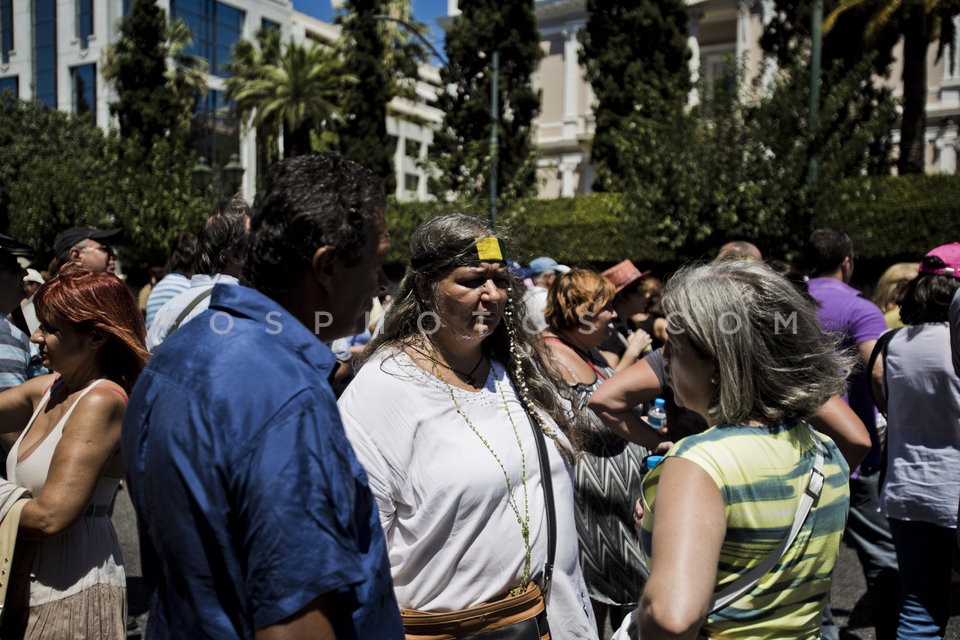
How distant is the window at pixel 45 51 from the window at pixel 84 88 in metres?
1.20

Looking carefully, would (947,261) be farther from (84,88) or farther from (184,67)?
(84,88)

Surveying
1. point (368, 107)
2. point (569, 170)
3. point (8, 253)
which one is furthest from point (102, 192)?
point (8, 253)

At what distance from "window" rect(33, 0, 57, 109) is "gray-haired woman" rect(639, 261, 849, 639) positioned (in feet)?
160

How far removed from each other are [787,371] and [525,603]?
3.27 ft

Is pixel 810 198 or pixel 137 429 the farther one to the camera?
pixel 810 198

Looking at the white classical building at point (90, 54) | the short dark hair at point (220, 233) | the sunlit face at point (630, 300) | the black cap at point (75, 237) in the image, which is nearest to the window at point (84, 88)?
the white classical building at point (90, 54)

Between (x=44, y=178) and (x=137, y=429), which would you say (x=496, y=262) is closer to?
(x=137, y=429)

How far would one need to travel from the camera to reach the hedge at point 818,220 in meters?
16.0

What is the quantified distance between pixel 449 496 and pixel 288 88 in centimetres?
3955

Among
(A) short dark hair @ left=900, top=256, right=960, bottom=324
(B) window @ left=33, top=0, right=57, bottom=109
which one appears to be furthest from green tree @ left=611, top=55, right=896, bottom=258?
(B) window @ left=33, top=0, right=57, bottom=109

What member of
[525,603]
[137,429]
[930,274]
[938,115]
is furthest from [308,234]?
[938,115]

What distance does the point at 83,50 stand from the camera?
4281 centimetres

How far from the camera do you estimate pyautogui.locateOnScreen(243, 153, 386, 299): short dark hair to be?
1457 mm

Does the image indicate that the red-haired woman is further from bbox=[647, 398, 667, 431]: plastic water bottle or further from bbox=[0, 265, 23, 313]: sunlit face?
bbox=[647, 398, 667, 431]: plastic water bottle
